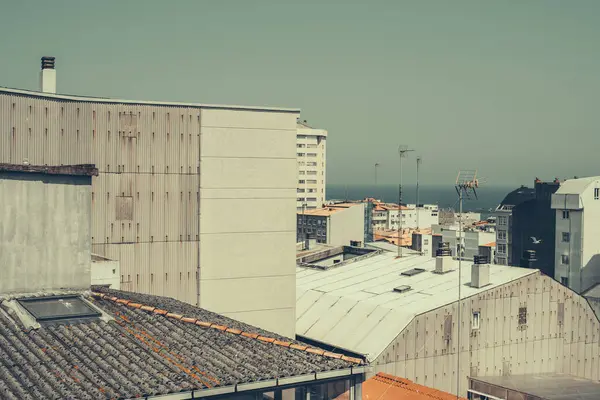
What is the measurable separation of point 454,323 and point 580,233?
46006 millimetres

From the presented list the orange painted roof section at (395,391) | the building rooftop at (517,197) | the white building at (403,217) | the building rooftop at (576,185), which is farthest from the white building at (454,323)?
the white building at (403,217)

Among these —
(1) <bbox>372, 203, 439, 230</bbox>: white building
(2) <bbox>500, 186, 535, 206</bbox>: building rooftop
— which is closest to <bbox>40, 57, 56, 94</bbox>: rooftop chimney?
(2) <bbox>500, 186, 535, 206</bbox>: building rooftop

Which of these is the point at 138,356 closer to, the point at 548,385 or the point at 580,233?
the point at 548,385

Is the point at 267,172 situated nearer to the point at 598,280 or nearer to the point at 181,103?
the point at 181,103

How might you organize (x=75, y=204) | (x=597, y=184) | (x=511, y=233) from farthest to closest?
(x=511, y=233) → (x=597, y=184) → (x=75, y=204)

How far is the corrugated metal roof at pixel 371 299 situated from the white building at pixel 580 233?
3567 centimetres

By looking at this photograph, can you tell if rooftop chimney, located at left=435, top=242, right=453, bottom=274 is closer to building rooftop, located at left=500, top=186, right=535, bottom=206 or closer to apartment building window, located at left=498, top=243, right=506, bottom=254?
apartment building window, located at left=498, top=243, right=506, bottom=254

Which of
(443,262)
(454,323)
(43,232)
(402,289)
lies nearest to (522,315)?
(454,323)

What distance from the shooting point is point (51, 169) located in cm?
2081

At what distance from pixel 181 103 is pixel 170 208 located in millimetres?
4623

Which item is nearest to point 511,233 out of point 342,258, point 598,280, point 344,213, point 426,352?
point 598,280

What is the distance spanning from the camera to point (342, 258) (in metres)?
57.4

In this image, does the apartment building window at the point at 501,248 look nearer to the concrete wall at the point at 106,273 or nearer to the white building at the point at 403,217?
the white building at the point at 403,217

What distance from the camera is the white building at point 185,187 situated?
32531mm
